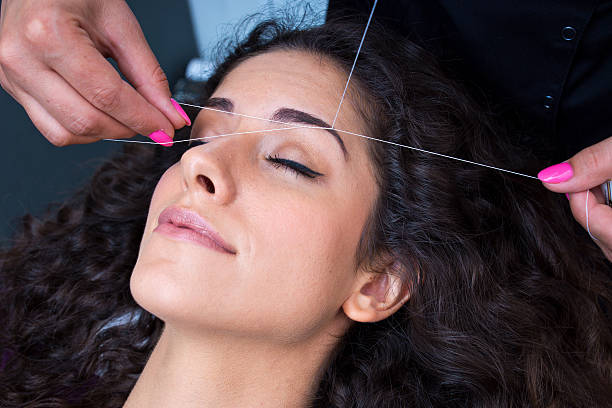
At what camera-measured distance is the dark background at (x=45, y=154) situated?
2412 millimetres

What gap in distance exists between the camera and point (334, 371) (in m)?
1.55

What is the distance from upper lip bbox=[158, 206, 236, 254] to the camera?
1154mm

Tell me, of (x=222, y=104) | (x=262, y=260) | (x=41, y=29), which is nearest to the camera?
(x=41, y=29)

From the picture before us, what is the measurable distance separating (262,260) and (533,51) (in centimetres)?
101

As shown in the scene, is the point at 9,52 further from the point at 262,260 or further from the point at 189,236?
the point at 262,260

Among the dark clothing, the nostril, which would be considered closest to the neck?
the nostril

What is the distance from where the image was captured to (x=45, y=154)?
2.61m

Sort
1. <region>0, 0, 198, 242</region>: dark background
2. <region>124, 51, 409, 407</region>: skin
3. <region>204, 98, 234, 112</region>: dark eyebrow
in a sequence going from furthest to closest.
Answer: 1. <region>0, 0, 198, 242</region>: dark background
2. <region>204, 98, 234, 112</region>: dark eyebrow
3. <region>124, 51, 409, 407</region>: skin

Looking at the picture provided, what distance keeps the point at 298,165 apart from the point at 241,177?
141 millimetres

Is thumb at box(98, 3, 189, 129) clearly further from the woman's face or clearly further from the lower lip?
the lower lip

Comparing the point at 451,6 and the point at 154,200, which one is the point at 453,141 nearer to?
the point at 451,6

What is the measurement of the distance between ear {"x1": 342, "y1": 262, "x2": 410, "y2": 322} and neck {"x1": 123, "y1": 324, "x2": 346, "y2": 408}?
144mm

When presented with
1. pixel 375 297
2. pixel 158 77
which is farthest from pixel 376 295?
pixel 158 77

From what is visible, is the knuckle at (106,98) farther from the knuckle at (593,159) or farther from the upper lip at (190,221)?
the knuckle at (593,159)
